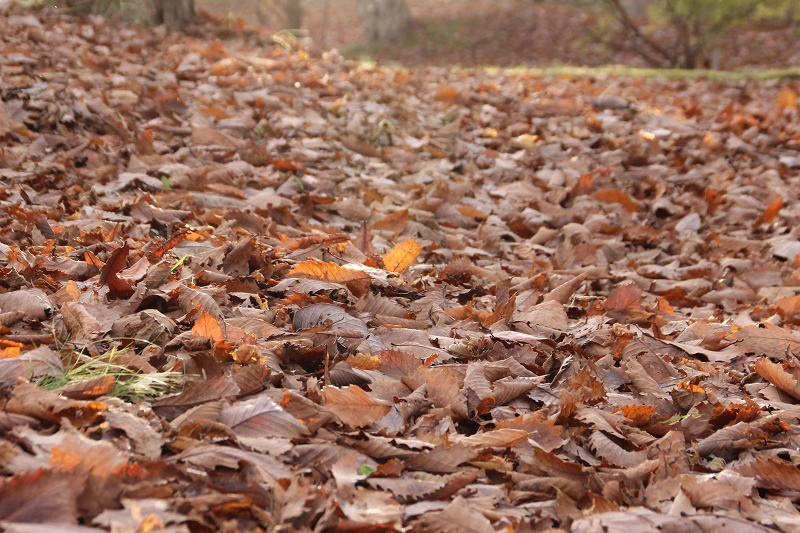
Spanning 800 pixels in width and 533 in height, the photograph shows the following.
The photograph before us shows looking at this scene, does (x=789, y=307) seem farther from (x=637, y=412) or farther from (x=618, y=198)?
(x=618, y=198)

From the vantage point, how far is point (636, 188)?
4.79 metres

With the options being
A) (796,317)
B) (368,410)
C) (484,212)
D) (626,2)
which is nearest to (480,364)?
(368,410)

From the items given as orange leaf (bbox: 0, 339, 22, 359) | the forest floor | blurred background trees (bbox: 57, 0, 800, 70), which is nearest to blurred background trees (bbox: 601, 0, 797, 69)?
blurred background trees (bbox: 57, 0, 800, 70)

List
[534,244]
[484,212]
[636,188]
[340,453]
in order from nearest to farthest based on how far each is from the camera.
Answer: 1. [340,453]
2. [534,244]
3. [484,212]
4. [636,188]

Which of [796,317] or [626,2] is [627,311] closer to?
[796,317]

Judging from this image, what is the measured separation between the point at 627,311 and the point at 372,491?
5.24ft

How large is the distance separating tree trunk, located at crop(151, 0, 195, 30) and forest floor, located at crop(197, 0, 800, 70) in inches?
253

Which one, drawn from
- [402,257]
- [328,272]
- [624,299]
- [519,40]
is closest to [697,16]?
[519,40]

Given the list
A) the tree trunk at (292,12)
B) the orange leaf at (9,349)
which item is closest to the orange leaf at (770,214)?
the orange leaf at (9,349)

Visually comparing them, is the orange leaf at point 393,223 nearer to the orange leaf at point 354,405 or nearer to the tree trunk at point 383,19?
the orange leaf at point 354,405

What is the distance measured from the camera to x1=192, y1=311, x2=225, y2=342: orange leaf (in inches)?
76.5

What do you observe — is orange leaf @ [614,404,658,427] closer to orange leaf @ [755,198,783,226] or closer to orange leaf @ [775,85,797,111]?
orange leaf @ [755,198,783,226]

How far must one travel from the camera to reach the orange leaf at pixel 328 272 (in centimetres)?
248

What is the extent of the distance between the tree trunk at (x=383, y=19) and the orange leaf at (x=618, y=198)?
13379 mm
